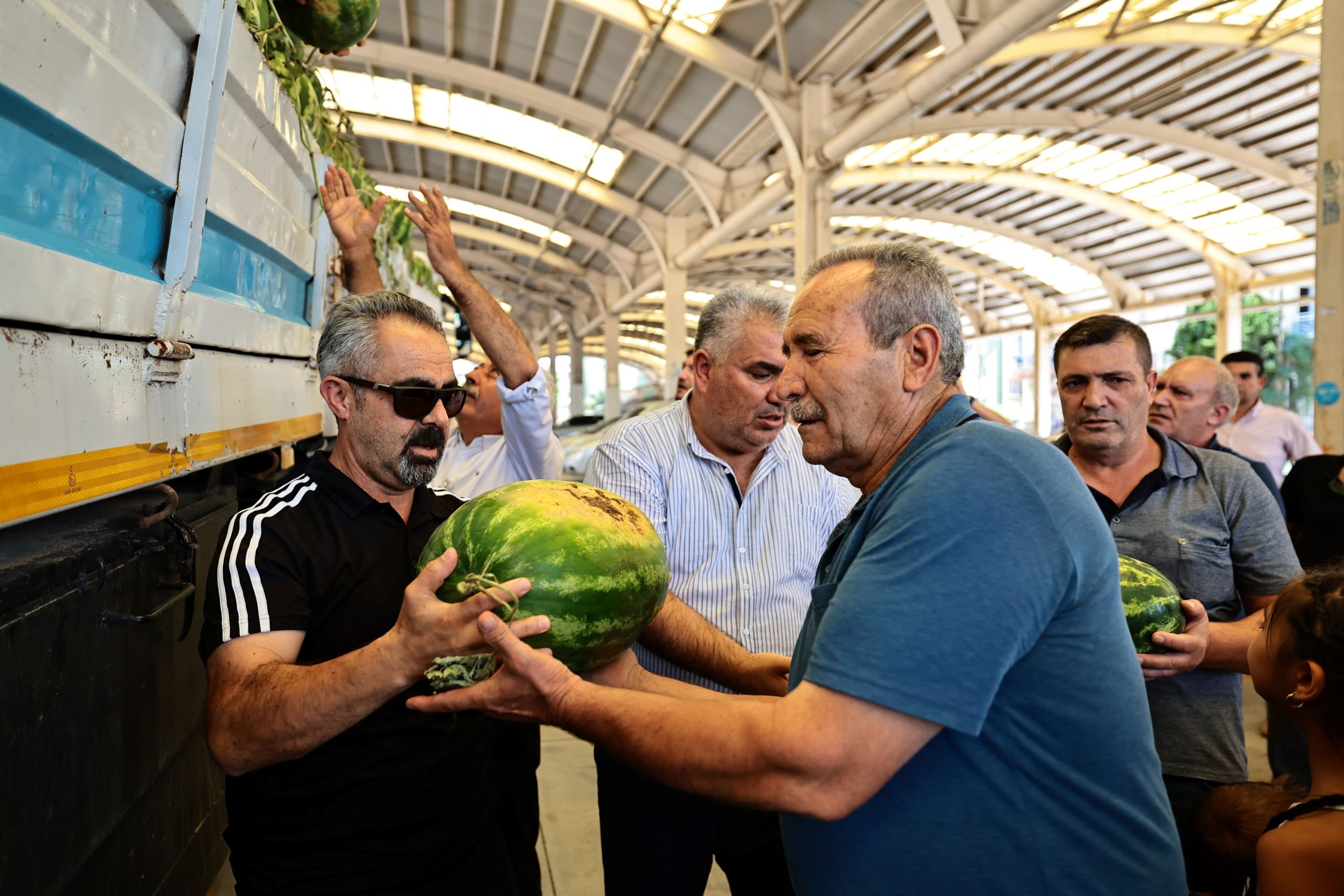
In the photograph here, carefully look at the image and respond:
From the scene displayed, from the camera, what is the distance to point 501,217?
23609 millimetres

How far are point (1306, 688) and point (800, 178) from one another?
494 inches

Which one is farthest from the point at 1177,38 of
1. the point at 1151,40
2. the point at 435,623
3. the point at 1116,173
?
the point at 435,623

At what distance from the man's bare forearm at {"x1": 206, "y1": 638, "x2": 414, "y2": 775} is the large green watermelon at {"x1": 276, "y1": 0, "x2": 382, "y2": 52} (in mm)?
2510

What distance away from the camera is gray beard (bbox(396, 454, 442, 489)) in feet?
6.88

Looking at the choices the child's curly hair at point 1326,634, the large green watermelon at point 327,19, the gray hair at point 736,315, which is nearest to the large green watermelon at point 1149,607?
the child's curly hair at point 1326,634

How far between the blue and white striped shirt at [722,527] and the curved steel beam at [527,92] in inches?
531

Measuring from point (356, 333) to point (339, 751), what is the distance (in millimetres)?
953

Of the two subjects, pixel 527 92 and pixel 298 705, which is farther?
pixel 527 92

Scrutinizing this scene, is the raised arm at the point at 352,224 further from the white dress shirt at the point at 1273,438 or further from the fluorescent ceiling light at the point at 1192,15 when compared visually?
the fluorescent ceiling light at the point at 1192,15

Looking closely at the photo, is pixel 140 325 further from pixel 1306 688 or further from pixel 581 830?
pixel 581 830

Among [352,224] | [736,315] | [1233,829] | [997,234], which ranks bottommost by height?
[1233,829]

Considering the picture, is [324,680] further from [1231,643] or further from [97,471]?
[1231,643]

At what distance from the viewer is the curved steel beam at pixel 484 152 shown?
17922 millimetres

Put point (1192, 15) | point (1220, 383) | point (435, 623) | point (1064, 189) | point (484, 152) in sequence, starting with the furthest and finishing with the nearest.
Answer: point (1064, 189) → point (484, 152) → point (1192, 15) → point (1220, 383) → point (435, 623)
